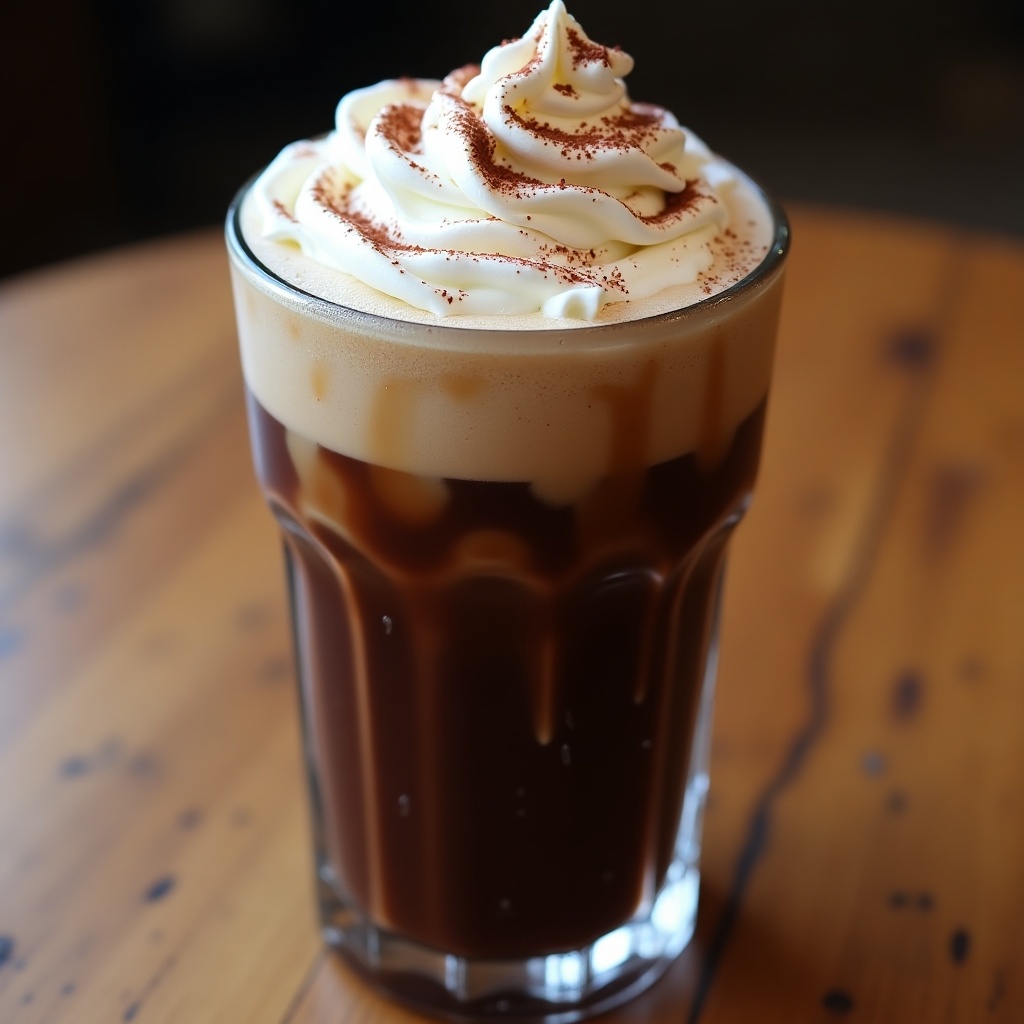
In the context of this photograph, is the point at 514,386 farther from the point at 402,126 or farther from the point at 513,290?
the point at 402,126

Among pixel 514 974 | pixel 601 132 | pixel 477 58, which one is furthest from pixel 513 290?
pixel 477 58

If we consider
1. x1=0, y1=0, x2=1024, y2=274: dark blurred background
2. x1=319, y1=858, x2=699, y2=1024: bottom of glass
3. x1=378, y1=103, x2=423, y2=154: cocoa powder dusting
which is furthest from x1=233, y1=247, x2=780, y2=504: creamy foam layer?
x1=0, y1=0, x2=1024, y2=274: dark blurred background

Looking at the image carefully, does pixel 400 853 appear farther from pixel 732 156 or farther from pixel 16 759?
pixel 732 156

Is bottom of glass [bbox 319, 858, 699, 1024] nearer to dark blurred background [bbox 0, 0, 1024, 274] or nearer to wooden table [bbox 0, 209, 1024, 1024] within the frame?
wooden table [bbox 0, 209, 1024, 1024]

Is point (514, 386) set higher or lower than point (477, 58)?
higher

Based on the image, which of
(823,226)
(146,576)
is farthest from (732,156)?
(146,576)

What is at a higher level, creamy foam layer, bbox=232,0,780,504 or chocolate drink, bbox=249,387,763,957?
creamy foam layer, bbox=232,0,780,504
